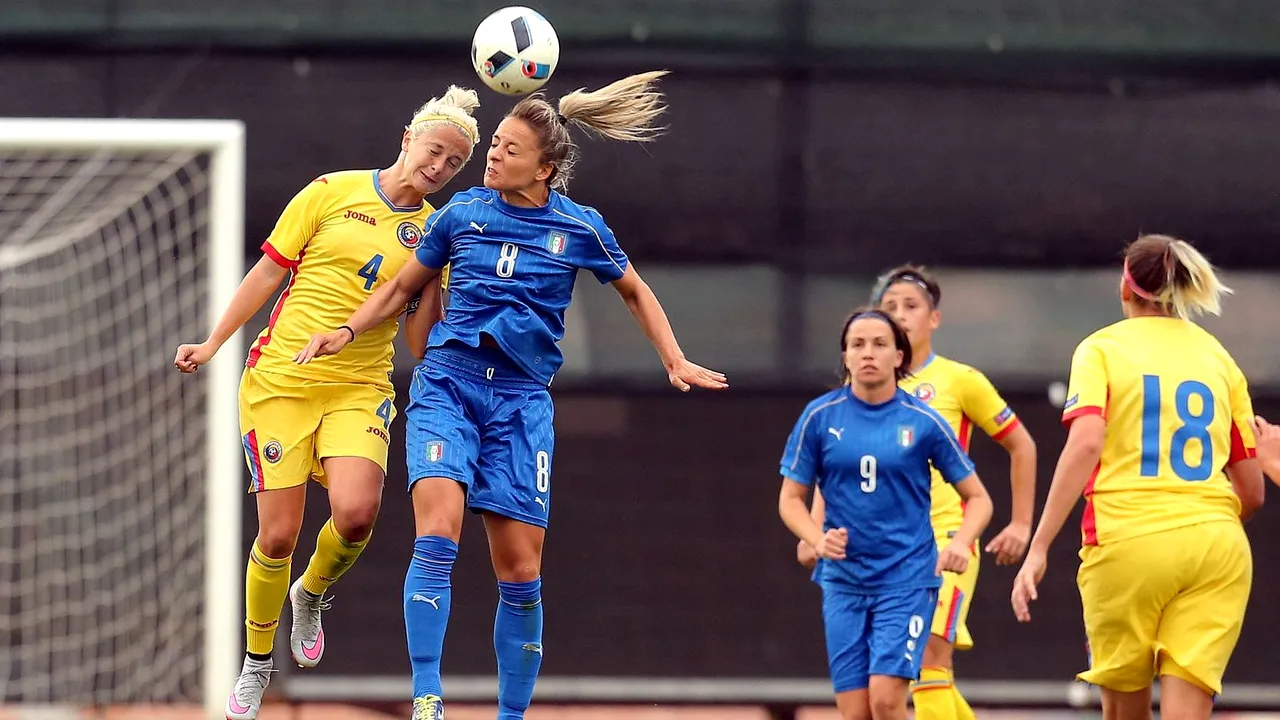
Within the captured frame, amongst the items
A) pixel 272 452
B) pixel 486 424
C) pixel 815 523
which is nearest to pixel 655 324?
pixel 486 424

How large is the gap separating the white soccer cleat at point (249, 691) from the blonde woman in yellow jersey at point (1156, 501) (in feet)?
8.38

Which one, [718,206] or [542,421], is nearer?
[542,421]

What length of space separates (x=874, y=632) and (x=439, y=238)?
1928 mm

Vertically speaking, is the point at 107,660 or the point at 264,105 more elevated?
the point at 264,105

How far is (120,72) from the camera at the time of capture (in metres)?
9.22

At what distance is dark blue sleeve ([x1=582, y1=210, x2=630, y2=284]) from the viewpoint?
17.8 ft

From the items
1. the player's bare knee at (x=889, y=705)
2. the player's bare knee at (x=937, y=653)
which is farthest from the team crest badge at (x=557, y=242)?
the player's bare knee at (x=937, y=653)

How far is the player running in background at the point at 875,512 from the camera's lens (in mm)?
5785

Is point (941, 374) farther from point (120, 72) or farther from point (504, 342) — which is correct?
point (120, 72)

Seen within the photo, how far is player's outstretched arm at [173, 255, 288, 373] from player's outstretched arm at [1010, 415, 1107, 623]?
254 centimetres

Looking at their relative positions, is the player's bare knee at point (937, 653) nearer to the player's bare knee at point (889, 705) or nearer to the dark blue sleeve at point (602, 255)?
the player's bare knee at point (889, 705)

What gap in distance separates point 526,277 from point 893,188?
441 centimetres

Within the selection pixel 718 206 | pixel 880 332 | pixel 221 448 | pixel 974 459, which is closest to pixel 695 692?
pixel 974 459

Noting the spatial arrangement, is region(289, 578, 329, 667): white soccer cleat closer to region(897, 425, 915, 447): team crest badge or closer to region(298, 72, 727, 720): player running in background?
region(298, 72, 727, 720): player running in background
